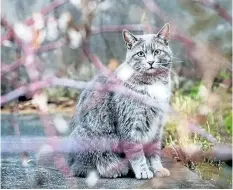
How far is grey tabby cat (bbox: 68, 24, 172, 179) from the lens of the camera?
1813 mm

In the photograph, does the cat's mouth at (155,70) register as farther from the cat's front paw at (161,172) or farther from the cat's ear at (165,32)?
the cat's front paw at (161,172)

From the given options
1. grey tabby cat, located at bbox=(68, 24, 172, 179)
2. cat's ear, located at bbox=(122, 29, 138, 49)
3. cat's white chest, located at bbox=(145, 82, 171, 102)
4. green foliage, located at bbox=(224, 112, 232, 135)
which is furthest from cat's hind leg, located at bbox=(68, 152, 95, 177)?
green foliage, located at bbox=(224, 112, 232, 135)

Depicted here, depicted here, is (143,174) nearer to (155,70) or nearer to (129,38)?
(155,70)

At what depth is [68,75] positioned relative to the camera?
6.67 ft

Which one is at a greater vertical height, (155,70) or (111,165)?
(155,70)

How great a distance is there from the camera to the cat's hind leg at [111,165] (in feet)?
6.34

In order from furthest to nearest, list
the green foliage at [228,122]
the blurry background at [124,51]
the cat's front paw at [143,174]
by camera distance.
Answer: the green foliage at [228,122], the cat's front paw at [143,174], the blurry background at [124,51]

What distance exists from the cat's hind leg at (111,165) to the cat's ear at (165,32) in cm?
45

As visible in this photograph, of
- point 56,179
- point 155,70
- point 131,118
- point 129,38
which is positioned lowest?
point 56,179

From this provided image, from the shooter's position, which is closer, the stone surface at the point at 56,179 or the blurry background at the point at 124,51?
the blurry background at the point at 124,51

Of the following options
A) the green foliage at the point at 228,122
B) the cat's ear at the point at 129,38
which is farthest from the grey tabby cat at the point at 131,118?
the green foliage at the point at 228,122

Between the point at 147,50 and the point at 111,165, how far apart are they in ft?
1.41

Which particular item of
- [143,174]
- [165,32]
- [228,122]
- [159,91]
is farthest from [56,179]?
[228,122]

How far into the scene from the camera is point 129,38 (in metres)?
1.82
